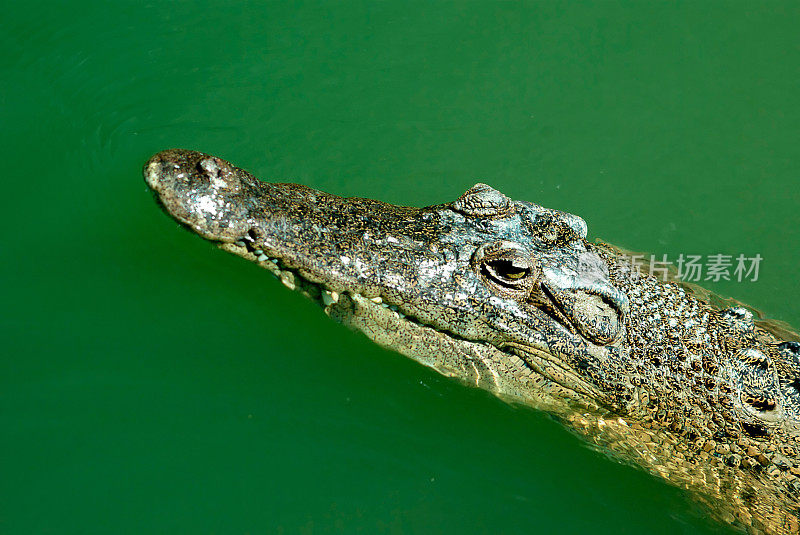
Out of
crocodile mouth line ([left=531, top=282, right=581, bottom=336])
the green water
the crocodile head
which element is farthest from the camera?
the green water

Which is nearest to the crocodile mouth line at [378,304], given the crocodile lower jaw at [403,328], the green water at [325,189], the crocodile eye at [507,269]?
the crocodile lower jaw at [403,328]

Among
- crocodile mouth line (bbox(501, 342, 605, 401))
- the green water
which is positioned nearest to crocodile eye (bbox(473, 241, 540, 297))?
crocodile mouth line (bbox(501, 342, 605, 401))

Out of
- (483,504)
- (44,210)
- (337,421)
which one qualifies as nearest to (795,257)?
(483,504)

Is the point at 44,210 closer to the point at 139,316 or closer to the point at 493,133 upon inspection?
the point at 139,316

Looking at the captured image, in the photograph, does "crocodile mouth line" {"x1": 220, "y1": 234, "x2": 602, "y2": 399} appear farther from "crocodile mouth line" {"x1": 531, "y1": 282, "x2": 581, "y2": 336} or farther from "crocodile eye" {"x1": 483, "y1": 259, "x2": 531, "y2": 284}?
"crocodile eye" {"x1": 483, "y1": 259, "x2": 531, "y2": 284}

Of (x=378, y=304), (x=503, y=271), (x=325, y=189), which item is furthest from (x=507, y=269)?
(x=325, y=189)

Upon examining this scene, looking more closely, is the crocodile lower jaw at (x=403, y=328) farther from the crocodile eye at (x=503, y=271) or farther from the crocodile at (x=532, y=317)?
the crocodile eye at (x=503, y=271)
